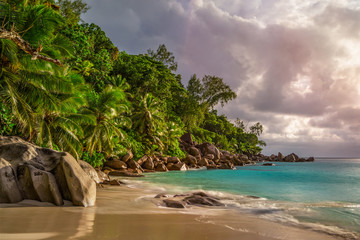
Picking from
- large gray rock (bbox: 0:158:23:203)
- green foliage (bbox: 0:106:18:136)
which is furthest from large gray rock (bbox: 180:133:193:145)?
large gray rock (bbox: 0:158:23:203)

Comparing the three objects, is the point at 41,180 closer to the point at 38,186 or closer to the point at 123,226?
the point at 38,186

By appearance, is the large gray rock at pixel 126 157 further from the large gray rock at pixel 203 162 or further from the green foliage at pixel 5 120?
the large gray rock at pixel 203 162

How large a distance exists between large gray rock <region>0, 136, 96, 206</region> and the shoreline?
337 millimetres

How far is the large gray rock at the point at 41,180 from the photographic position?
602 centimetres

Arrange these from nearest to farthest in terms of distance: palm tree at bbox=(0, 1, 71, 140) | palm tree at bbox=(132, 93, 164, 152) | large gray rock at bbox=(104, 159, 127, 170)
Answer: palm tree at bbox=(0, 1, 71, 140) < large gray rock at bbox=(104, 159, 127, 170) < palm tree at bbox=(132, 93, 164, 152)

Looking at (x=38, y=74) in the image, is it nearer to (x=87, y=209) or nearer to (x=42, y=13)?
(x=42, y=13)

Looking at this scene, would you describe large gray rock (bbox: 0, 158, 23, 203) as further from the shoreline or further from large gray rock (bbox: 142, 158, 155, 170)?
large gray rock (bbox: 142, 158, 155, 170)

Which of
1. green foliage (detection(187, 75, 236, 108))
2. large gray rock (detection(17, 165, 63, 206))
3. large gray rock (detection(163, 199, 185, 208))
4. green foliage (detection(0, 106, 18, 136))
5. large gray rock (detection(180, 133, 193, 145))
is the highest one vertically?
green foliage (detection(187, 75, 236, 108))

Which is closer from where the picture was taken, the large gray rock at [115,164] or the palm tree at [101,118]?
the palm tree at [101,118]

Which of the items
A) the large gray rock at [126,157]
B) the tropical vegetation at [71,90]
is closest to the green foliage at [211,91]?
the tropical vegetation at [71,90]

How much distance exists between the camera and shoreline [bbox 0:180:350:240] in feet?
12.8

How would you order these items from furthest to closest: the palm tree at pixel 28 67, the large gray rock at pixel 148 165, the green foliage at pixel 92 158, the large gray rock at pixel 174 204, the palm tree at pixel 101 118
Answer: the large gray rock at pixel 148 165
the green foliage at pixel 92 158
the palm tree at pixel 101 118
the palm tree at pixel 28 67
the large gray rock at pixel 174 204

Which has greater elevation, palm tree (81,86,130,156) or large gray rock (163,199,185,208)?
palm tree (81,86,130,156)

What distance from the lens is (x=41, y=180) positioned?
627cm
